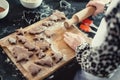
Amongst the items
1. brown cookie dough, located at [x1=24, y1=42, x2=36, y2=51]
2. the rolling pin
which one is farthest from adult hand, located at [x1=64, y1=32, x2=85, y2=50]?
brown cookie dough, located at [x1=24, y1=42, x2=36, y2=51]

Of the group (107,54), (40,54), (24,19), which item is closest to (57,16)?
(24,19)

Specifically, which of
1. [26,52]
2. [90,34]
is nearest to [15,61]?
[26,52]

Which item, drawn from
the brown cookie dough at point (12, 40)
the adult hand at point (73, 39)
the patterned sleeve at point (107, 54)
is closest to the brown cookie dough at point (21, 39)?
the brown cookie dough at point (12, 40)

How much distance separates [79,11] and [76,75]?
51 cm

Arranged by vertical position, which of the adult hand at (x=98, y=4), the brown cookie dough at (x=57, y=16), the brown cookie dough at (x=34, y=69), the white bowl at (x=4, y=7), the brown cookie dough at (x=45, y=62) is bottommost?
the brown cookie dough at (x=34, y=69)

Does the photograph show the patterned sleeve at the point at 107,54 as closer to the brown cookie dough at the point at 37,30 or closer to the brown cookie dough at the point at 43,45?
the brown cookie dough at the point at 43,45

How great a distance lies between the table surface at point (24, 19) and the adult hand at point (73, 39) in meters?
0.09

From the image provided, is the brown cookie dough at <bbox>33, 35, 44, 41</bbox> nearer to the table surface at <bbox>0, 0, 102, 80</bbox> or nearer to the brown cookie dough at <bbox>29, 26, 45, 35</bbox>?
the brown cookie dough at <bbox>29, 26, 45, 35</bbox>

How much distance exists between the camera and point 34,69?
1186 mm

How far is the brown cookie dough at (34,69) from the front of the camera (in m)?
1.18

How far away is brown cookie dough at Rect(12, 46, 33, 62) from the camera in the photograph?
123 cm

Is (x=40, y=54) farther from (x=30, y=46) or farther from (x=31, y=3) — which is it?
(x=31, y=3)

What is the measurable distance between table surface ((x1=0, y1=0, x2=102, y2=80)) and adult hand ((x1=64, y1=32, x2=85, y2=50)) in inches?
3.6

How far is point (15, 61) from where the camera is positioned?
124 centimetres
